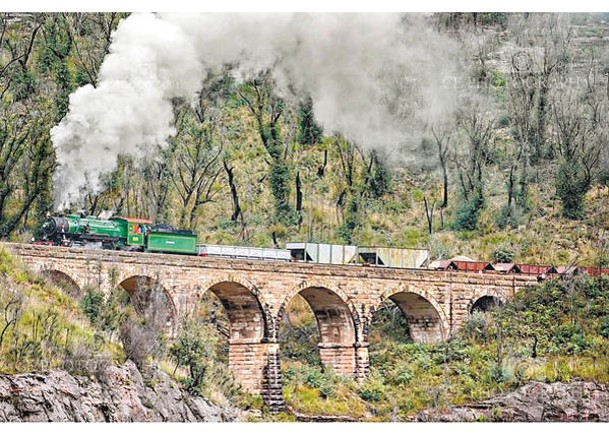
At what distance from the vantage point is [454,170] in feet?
249

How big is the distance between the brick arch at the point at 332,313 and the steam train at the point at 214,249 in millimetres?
1356

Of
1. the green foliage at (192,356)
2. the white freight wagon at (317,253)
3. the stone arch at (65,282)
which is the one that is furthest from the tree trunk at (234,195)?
the stone arch at (65,282)

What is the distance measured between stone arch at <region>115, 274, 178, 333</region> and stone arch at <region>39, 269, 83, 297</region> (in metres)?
2.34

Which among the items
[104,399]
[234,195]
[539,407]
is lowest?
[104,399]

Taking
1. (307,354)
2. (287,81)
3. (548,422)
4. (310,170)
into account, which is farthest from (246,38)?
(548,422)

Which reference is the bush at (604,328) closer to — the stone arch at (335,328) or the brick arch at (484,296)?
the brick arch at (484,296)

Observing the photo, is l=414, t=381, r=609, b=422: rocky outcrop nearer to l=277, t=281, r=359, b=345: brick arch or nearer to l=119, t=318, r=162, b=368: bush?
l=277, t=281, r=359, b=345: brick arch

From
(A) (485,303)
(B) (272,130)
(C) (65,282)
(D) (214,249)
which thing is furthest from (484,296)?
(C) (65,282)

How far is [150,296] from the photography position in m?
53.1

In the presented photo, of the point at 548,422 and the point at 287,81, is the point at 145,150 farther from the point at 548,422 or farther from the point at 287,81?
the point at 548,422

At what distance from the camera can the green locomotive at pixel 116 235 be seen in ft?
172

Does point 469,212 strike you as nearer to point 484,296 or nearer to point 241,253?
point 484,296

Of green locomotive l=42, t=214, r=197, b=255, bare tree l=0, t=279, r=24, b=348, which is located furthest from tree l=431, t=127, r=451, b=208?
bare tree l=0, t=279, r=24, b=348

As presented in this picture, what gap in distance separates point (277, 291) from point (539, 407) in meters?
9.99
